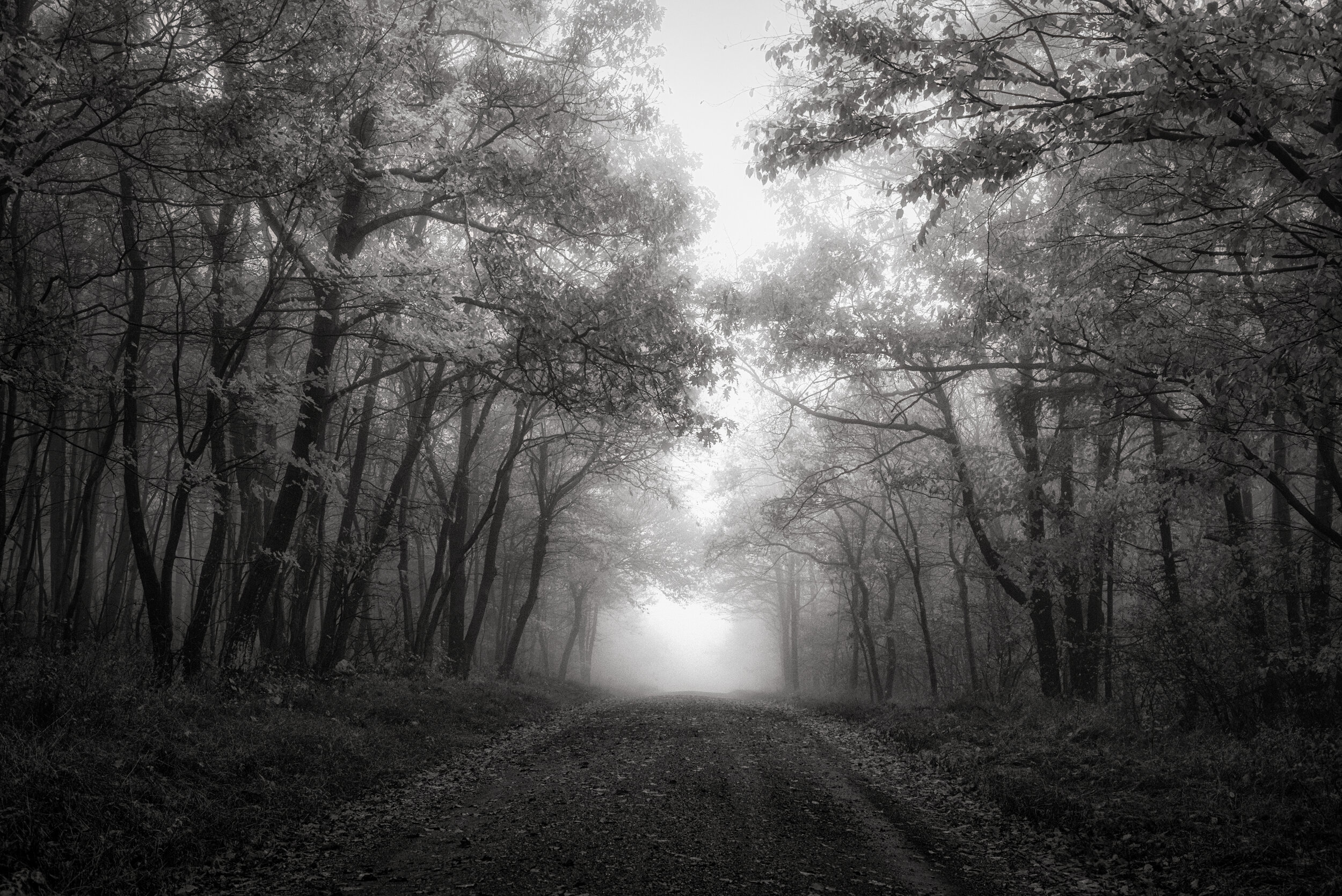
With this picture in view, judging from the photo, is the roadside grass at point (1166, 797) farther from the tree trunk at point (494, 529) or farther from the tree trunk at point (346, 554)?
the tree trunk at point (494, 529)

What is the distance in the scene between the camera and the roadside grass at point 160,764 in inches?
170

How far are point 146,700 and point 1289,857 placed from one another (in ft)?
31.5

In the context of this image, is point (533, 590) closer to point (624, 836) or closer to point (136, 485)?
point (136, 485)

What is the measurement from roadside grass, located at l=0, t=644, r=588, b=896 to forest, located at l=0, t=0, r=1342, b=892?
13 cm

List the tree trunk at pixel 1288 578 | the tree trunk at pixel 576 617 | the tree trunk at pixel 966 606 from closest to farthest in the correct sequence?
the tree trunk at pixel 1288 578 < the tree trunk at pixel 966 606 < the tree trunk at pixel 576 617

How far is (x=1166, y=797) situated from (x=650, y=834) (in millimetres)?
4673

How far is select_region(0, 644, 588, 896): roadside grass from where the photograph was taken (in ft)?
14.2

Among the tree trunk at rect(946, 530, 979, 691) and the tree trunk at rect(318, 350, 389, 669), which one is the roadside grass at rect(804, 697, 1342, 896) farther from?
the tree trunk at rect(318, 350, 389, 669)

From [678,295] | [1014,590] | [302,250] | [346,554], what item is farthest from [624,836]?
[1014,590]

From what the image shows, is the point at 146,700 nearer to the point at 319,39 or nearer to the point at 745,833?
the point at 745,833

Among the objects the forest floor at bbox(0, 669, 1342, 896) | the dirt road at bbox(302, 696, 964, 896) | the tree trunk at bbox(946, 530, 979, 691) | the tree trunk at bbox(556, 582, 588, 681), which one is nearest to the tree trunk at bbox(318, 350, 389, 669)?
the forest floor at bbox(0, 669, 1342, 896)

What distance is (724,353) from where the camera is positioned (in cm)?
956

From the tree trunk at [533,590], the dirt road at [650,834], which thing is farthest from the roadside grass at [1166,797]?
the tree trunk at [533,590]

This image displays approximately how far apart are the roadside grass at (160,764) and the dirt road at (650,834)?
2.86 ft
